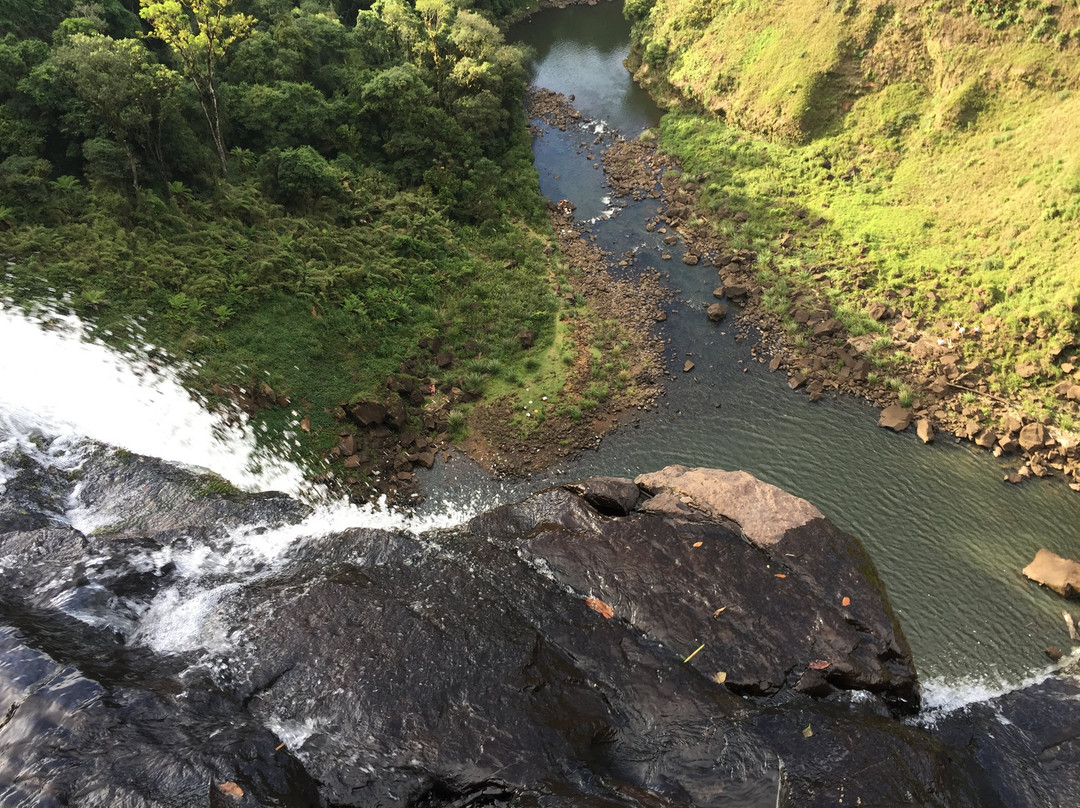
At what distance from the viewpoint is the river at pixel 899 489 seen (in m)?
17.8

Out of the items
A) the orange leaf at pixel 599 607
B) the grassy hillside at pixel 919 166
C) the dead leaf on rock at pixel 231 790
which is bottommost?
the dead leaf on rock at pixel 231 790

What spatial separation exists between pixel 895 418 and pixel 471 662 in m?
19.2

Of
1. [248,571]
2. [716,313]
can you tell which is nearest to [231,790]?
[248,571]

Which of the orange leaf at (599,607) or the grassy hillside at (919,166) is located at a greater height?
the grassy hillside at (919,166)

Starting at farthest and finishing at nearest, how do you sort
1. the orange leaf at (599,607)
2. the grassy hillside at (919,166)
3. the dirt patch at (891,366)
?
the grassy hillside at (919,166) < the dirt patch at (891,366) < the orange leaf at (599,607)

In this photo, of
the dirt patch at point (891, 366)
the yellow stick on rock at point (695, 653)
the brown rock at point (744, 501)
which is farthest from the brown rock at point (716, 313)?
the yellow stick on rock at point (695, 653)

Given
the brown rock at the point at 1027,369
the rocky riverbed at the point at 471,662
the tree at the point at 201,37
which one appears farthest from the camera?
the brown rock at the point at 1027,369

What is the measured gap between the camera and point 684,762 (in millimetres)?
11375

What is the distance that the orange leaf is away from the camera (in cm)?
1374

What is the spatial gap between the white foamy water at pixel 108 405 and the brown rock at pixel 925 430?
21.7 metres

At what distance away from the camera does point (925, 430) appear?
76.4 ft

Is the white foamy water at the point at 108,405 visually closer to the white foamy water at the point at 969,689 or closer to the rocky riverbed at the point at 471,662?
the rocky riverbed at the point at 471,662

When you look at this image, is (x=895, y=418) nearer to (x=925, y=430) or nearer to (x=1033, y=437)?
(x=925, y=430)

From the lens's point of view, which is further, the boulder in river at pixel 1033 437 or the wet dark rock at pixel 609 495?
the boulder in river at pixel 1033 437
